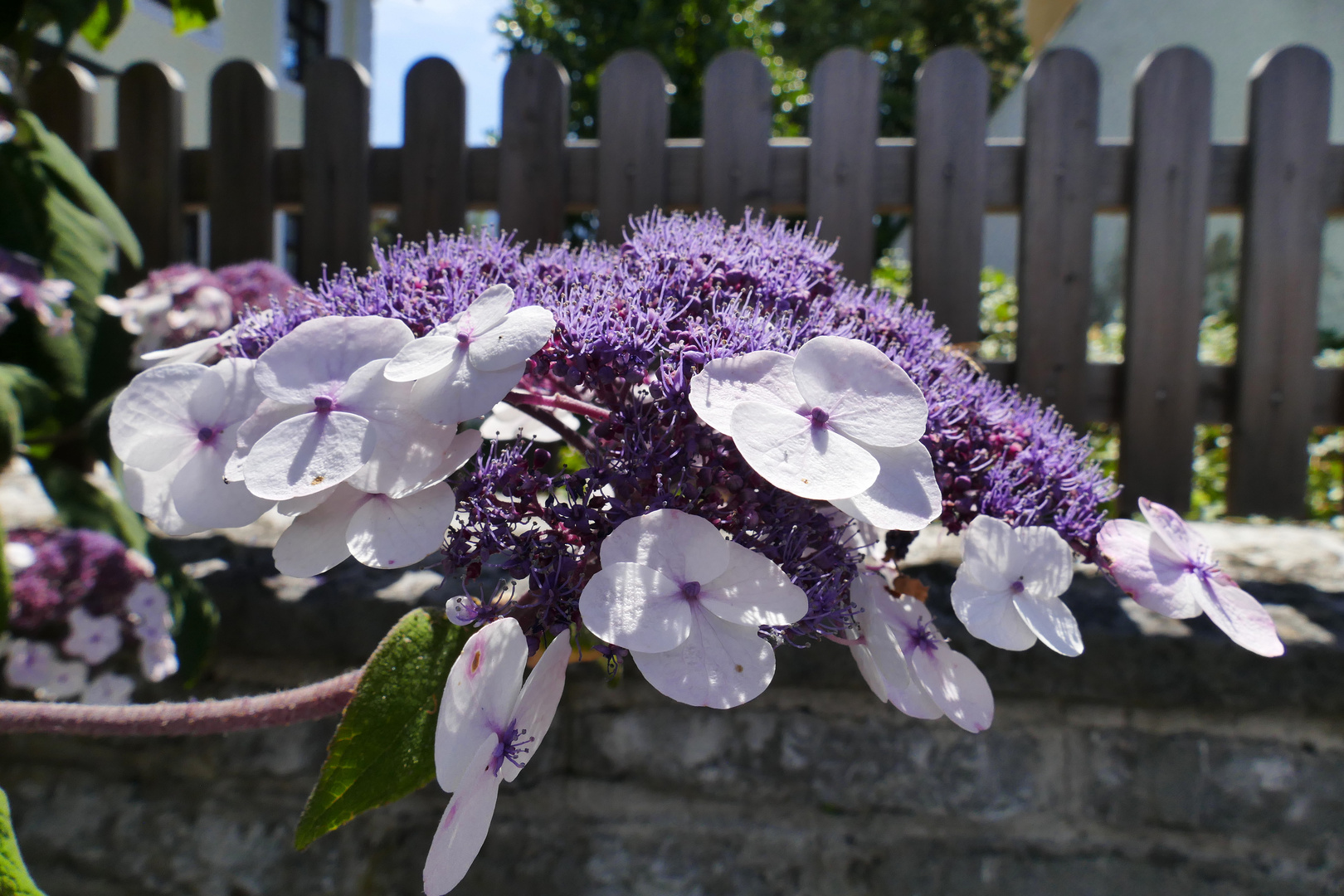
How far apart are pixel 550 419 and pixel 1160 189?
75.7 inches

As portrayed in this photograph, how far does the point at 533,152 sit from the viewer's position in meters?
1.99

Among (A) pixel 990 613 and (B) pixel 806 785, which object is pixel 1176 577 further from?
(B) pixel 806 785

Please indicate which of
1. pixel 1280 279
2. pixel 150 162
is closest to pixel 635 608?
pixel 1280 279

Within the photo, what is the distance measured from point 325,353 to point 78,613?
129 centimetres

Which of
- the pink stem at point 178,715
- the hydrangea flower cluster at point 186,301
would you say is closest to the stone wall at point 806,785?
the hydrangea flower cluster at point 186,301

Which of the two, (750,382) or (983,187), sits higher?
(983,187)

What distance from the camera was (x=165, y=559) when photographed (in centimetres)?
130

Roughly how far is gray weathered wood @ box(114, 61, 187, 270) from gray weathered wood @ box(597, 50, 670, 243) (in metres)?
1.15

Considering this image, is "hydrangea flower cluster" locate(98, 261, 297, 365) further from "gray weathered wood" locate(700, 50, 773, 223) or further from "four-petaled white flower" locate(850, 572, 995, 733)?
"four-petaled white flower" locate(850, 572, 995, 733)

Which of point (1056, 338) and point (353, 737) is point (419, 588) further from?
point (1056, 338)

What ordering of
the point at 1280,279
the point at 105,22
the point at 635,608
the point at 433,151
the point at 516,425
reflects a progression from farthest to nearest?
the point at 433,151 → the point at 1280,279 → the point at 105,22 → the point at 516,425 → the point at 635,608

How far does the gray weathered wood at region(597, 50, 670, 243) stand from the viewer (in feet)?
6.48

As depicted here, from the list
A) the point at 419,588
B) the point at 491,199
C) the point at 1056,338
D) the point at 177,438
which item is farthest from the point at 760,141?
the point at 177,438

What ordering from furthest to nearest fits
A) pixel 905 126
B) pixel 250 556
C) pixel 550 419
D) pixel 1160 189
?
pixel 905 126, pixel 1160 189, pixel 250 556, pixel 550 419
